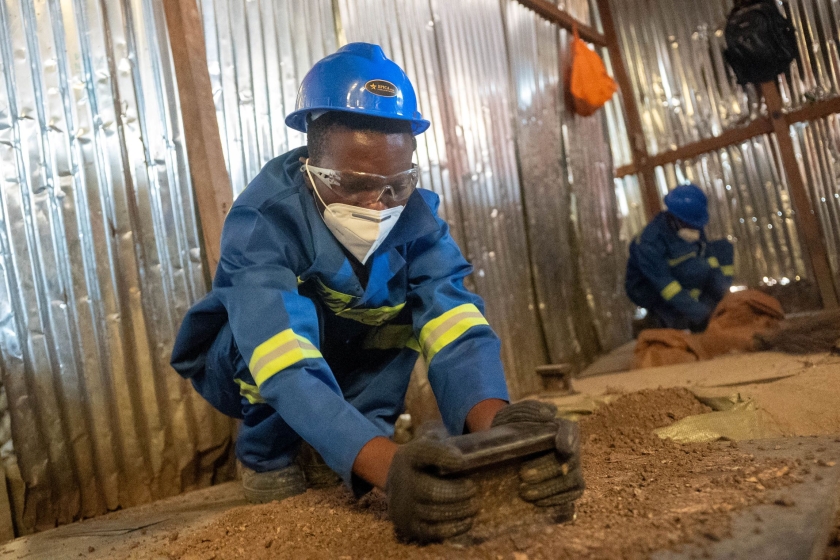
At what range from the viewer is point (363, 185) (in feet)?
5.63

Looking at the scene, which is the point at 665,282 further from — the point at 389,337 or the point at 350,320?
the point at 350,320

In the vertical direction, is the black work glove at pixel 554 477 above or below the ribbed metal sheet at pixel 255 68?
below

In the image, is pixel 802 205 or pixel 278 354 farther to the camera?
pixel 802 205

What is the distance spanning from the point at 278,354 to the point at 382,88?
2.71 ft

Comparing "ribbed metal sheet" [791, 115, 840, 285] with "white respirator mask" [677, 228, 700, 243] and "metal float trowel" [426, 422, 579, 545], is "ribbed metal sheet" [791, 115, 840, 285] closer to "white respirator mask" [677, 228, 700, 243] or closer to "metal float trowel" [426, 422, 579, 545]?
"white respirator mask" [677, 228, 700, 243]

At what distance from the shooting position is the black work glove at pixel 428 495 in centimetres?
120

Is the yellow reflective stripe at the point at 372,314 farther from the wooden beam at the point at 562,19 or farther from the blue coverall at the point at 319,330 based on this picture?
the wooden beam at the point at 562,19

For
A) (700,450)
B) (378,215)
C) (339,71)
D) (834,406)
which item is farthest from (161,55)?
(834,406)

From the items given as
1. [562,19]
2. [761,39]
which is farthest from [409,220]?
[761,39]

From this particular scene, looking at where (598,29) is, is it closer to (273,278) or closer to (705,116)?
(705,116)

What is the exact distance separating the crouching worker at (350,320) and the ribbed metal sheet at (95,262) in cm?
52

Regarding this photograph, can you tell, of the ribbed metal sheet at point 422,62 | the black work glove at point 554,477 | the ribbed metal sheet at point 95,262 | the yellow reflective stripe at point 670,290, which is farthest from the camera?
the yellow reflective stripe at point 670,290

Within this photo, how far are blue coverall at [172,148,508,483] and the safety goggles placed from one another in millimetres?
118

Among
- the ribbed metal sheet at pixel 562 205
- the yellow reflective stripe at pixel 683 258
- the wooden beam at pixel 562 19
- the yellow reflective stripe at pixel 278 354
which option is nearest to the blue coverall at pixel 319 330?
the yellow reflective stripe at pixel 278 354
